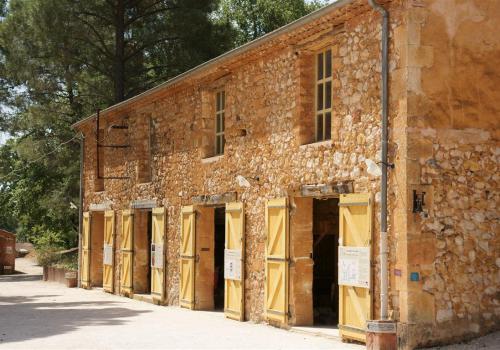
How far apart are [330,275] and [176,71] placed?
495 inches

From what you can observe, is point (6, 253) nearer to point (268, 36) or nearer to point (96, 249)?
point (96, 249)

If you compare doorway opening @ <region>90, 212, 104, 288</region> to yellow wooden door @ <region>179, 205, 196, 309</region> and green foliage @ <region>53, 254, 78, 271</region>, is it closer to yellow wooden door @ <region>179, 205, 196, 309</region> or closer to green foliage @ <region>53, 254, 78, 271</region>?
green foliage @ <region>53, 254, 78, 271</region>

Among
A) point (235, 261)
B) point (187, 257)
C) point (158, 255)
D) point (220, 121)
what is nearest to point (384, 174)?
point (235, 261)

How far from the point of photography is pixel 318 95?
449 inches

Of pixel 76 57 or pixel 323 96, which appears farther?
pixel 76 57

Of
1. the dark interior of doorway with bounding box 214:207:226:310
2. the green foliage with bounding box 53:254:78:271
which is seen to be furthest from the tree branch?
the dark interior of doorway with bounding box 214:207:226:310

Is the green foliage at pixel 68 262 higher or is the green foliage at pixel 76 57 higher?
the green foliage at pixel 76 57

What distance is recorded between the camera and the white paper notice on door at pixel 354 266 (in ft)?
31.5

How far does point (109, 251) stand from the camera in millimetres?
18953

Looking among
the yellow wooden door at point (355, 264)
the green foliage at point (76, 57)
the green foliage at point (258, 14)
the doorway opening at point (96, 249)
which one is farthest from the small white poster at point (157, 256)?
the green foliage at point (258, 14)

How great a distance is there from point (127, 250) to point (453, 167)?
999 centimetres

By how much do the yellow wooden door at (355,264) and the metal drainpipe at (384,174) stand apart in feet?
1.04

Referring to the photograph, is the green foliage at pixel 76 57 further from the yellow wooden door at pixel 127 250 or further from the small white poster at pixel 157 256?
the small white poster at pixel 157 256

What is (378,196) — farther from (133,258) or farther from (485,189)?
(133,258)
